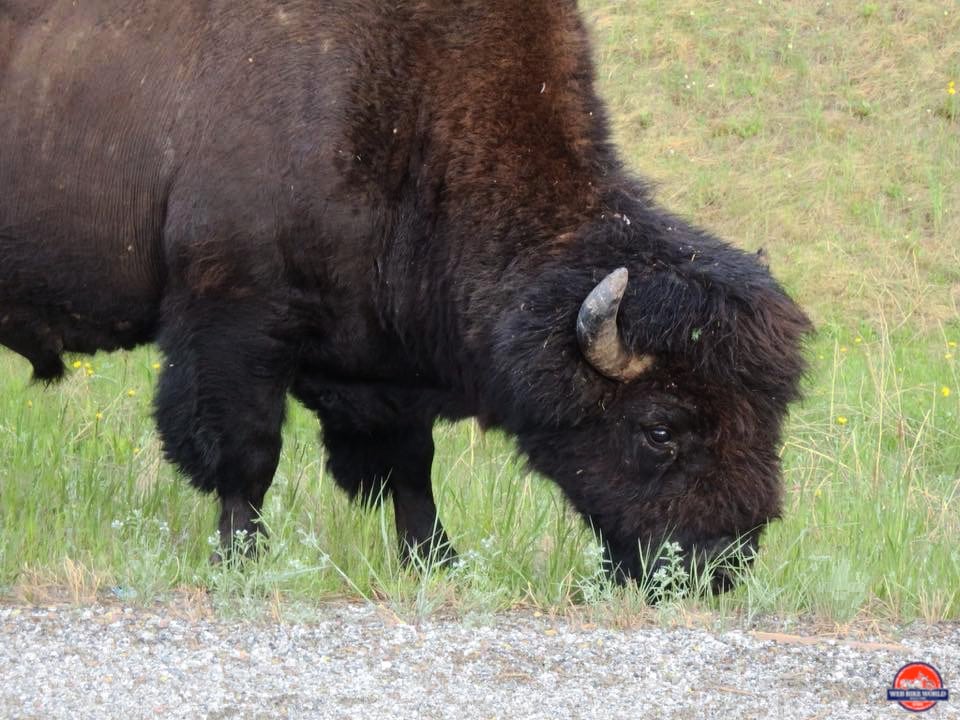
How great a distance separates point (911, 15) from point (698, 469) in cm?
1339

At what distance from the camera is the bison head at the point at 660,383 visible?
4.98 m

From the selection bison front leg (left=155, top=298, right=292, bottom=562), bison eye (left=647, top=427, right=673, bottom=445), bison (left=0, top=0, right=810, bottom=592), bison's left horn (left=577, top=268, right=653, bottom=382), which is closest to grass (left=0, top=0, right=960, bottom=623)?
bison front leg (left=155, top=298, right=292, bottom=562)

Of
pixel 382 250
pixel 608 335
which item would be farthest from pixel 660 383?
pixel 382 250

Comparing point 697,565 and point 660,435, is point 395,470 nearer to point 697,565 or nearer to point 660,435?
point 660,435

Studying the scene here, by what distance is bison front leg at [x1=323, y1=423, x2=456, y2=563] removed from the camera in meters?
6.09

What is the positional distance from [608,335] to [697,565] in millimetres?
869

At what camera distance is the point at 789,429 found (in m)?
9.10

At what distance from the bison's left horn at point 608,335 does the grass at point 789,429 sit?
26.0 inches

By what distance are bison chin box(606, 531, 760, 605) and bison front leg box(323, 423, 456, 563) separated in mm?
1293

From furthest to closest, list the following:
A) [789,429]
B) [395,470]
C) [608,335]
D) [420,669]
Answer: [789,429] < [395,470] < [608,335] < [420,669]

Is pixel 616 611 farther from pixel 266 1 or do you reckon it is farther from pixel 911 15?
pixel 911 15

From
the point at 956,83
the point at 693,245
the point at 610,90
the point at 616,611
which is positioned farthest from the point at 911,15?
the point at 616,611

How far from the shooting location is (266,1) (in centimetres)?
557

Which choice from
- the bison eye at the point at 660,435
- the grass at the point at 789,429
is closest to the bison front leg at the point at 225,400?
the grass at the point at 789,429
